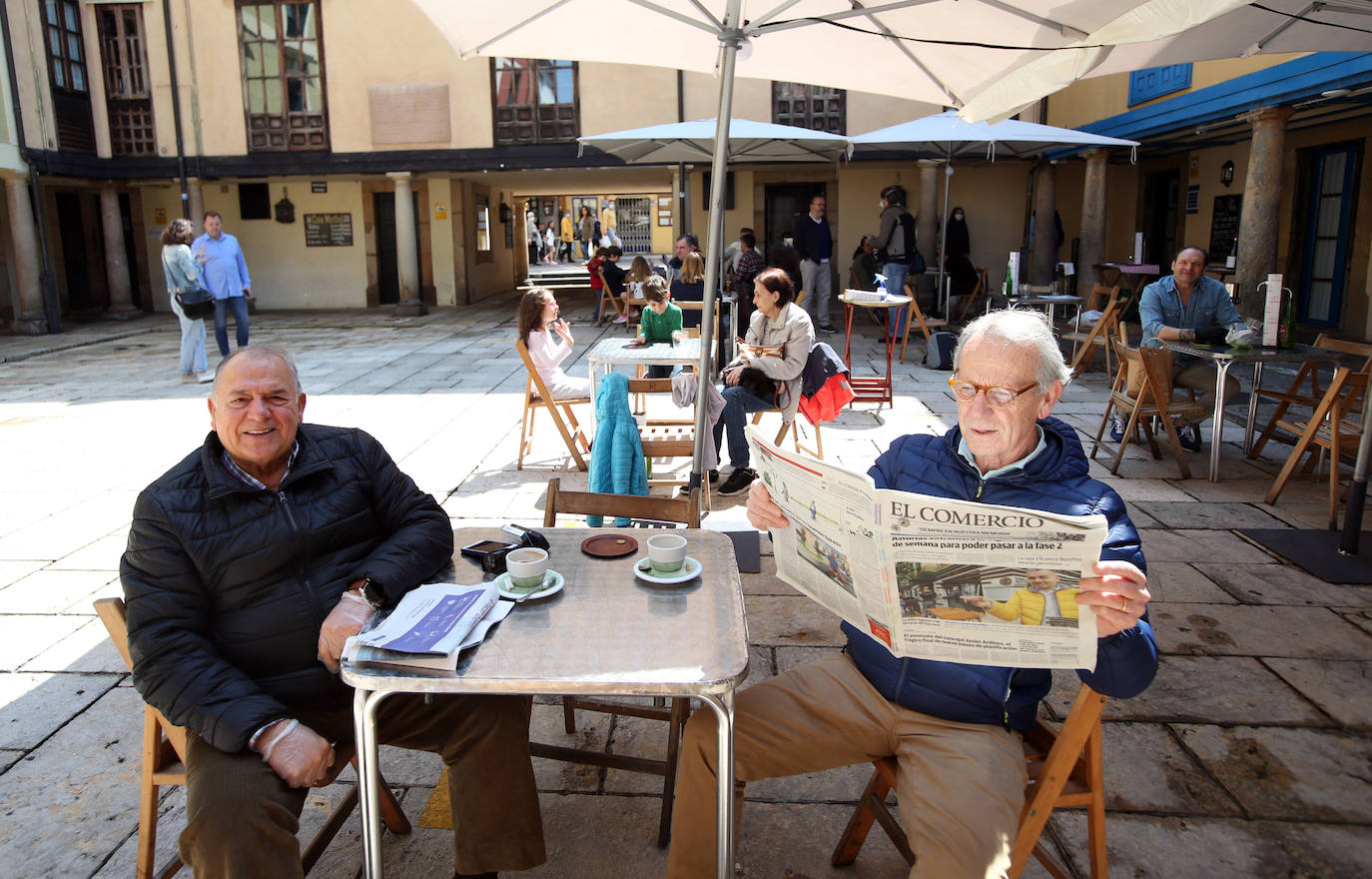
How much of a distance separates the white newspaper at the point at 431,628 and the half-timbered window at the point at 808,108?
13358 millimetres

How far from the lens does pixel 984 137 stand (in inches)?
355

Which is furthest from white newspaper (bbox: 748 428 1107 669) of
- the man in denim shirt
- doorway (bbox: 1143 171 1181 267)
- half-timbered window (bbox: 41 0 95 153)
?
half-timbered window (bbox: 41 0 95 153)

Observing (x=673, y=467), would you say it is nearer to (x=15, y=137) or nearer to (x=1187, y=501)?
(x=1187, y=501)

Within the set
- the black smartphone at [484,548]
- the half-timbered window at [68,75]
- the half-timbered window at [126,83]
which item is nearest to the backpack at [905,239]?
the black smartphone at [484,548]

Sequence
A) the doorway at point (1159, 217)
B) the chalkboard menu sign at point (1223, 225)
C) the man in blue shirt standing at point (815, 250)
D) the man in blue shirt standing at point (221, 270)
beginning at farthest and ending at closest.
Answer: the doorway at point (1159, 217) → the chalkboard menu sign at point (1223, 225) → the man in blue shirt standing at point (815, 250) → the man in blue shirt standing at point (221, 270)

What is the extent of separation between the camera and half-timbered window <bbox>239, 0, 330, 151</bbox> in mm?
14555

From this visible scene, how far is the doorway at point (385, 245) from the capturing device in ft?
55.5

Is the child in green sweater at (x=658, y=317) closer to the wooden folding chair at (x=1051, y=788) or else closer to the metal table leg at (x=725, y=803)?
the wooden folding chair at (x=1051, y=788)

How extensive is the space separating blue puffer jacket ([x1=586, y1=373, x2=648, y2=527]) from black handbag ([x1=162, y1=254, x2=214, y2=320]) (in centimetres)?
602

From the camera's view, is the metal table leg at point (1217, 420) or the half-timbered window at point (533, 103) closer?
the metal table leg at point (1217, 420)

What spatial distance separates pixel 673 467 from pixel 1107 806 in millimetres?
3450

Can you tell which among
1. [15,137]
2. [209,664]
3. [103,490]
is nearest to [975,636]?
[209,664]

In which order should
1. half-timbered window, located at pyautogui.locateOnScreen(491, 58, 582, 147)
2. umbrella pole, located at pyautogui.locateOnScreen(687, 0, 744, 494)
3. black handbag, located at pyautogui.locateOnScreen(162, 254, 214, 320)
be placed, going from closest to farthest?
umbrella pole, located at pyautogui.locateOnScreen(687, 0, 744, 494) < black handbag, located at pyautogui.locateOnScreen(162, 254, 214, 320) < half-timbered window, located at pyautogui.locateOnScreen(491, 58, 582, 147)

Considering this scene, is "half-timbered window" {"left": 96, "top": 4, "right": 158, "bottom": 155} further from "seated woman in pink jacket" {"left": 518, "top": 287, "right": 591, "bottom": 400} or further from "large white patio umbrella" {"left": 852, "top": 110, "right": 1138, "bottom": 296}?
"seated woman in pink jacket" {"left": 518, "top": 287, "right": 591, "bottom": 400}
